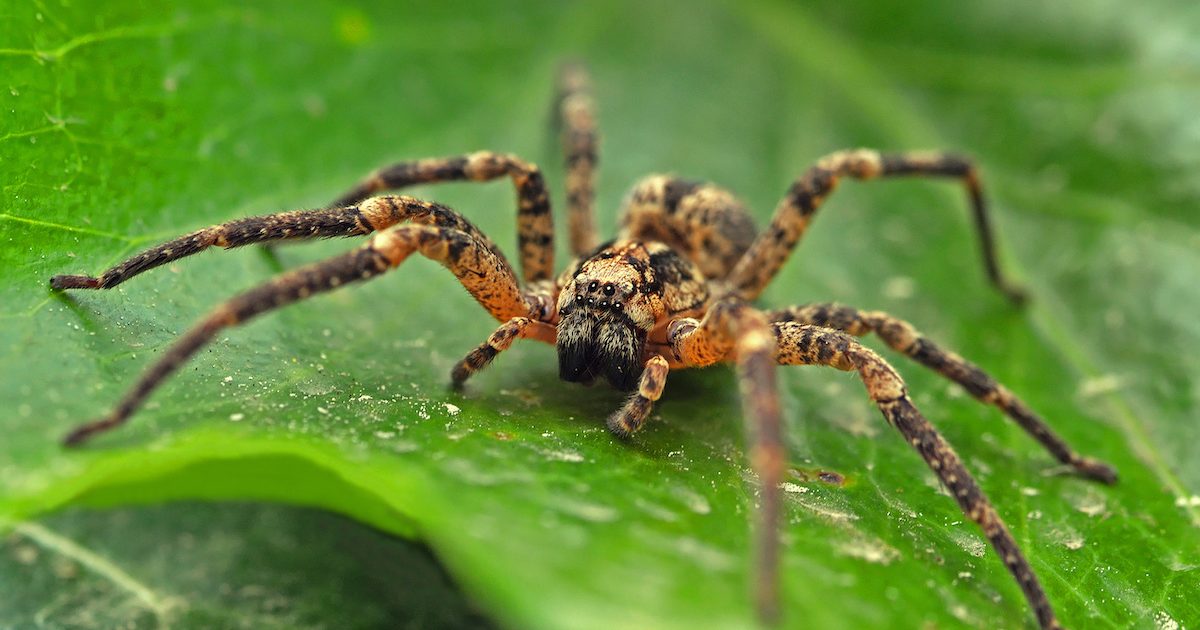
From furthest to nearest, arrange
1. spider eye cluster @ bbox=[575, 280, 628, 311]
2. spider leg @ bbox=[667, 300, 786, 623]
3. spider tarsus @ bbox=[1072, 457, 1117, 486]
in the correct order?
1. spider tarsus @ bbox=[1072, 457, 1117, 486]
2. spider eye cluster @ bbox=[575, 280, 628, 311]
3. spider leg @ bbox=[667, 300, 786, 623]

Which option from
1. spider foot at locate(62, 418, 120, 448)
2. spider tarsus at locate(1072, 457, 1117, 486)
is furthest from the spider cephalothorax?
spider tarsus at locate(1072, 457, 1117, 486)

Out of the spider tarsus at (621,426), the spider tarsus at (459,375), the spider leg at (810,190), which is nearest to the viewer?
the spider tarsus at (621,426)

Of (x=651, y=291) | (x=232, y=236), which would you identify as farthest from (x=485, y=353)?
(x=232, y=236)

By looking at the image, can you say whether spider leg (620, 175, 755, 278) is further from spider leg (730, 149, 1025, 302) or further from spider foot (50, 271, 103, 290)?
spider foot (50, 271, 103, 290)

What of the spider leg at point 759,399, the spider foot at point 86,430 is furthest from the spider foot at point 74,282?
the spider leg at point 759,399

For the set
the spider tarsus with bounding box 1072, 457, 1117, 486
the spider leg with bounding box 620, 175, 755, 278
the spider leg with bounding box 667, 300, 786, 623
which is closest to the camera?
the spider leg with bounding box 667, 300, 786, 623

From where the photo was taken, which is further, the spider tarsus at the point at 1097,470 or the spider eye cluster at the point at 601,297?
the spider tarsus at the point at 1097,470

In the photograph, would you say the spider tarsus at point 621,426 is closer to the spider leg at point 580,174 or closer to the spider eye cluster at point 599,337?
the spider eye cluster at point 599,337

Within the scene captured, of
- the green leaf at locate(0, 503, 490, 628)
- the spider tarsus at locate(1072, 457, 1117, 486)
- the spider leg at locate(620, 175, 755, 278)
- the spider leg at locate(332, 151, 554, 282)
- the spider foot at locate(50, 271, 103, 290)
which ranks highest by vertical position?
the spider leg at locate(620, 175, 755, 278)
